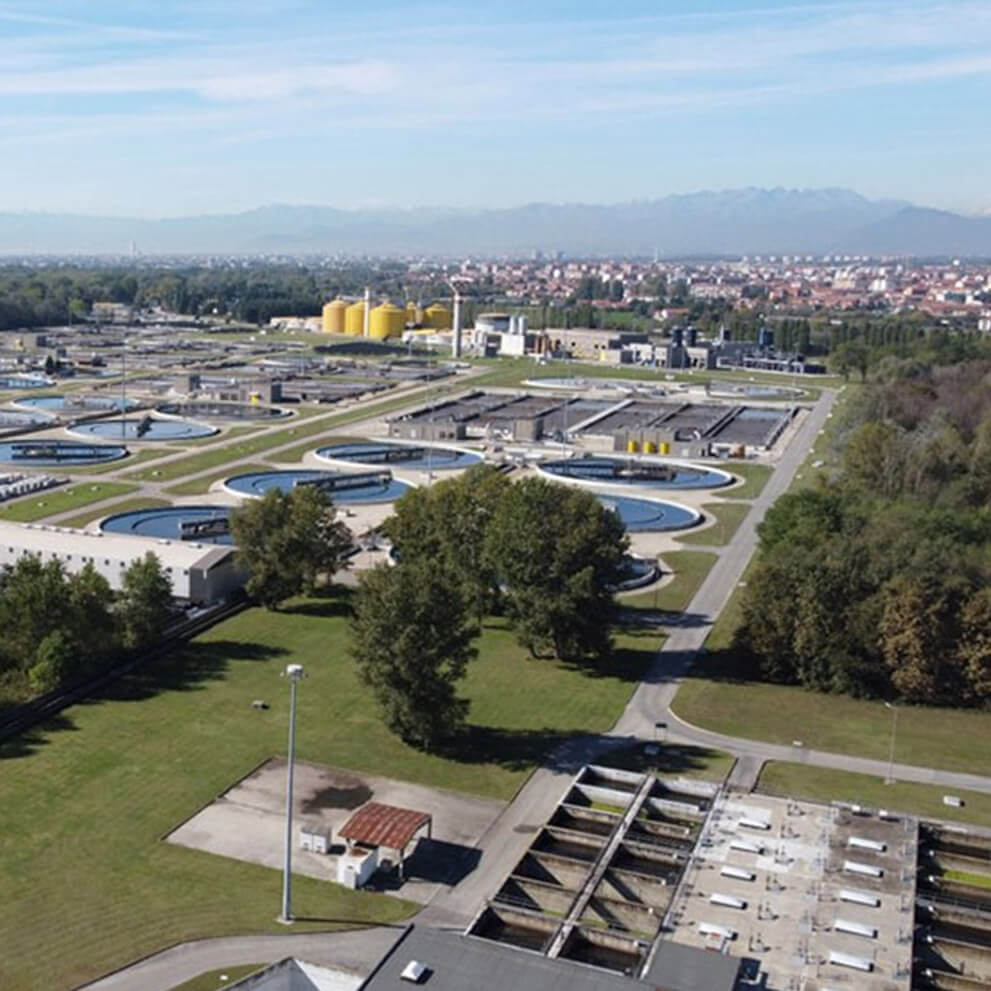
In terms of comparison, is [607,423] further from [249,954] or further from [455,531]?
[249,954]

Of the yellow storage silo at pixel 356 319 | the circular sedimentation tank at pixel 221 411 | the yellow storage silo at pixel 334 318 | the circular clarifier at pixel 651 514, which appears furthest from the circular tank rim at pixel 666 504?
the yellow storage silo at pixel 334 318

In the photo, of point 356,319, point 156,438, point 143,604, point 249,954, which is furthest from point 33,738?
point 356,319

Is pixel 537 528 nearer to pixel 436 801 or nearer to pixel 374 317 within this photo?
pixel 436 801

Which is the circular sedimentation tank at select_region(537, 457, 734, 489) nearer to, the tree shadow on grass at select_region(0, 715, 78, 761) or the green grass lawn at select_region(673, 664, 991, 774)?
the green grass lawn at select_region(673, 664, 991, 774)

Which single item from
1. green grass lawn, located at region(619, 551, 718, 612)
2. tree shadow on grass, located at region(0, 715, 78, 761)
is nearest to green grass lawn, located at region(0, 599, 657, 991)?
tree shadow on grass, located at region(0, 715, 78, 761)

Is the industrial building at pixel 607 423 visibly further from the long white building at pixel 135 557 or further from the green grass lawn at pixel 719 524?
the long white building at pixel 135 557

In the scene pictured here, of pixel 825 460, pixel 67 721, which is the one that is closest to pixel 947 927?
pixel 67 721
